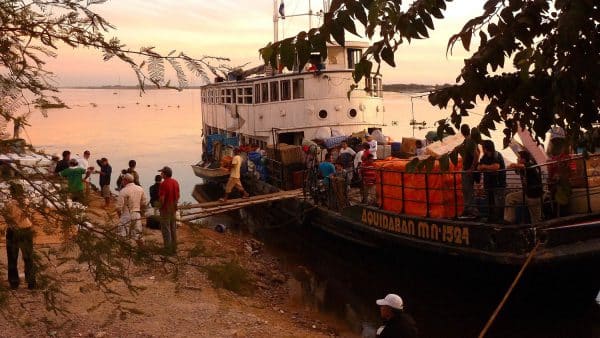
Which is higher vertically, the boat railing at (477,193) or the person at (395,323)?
the boat railing at (477,193)

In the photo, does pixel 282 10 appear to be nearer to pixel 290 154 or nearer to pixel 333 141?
pixel 290 154

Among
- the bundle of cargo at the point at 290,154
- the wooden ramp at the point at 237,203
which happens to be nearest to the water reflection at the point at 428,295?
the wooden ramp at the point at 237,203

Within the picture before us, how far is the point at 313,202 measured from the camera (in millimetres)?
15273

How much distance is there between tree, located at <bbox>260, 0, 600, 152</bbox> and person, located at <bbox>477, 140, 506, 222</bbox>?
622 cm

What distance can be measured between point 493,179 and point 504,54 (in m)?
6.90

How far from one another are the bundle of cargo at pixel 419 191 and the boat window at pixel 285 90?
8.36m

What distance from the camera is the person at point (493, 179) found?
9.12 m

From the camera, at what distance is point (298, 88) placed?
19.3 m

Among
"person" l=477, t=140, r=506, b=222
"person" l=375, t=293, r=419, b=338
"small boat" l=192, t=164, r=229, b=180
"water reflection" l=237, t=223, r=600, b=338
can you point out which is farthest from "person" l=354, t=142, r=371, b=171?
"small boat" l=192, t=164, r=229, b=180

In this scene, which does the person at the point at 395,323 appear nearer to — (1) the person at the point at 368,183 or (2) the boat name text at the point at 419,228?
(2) the boat name text at the point at 419,228

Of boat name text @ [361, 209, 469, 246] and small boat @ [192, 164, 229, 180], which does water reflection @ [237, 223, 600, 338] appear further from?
small boat @ [192, 164, 229, 180]

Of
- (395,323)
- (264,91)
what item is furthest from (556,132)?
(264,91)

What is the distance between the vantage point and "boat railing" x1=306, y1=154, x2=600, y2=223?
8.77 metres

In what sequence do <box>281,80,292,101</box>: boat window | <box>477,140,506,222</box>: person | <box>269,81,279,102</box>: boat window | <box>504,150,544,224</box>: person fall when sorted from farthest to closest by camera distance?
<box>269,81,279,102</box>: boat window, <box>281,80,292,101</box>: boat window, <box>477,140,506,222</box>: person, <box>504,150,544,224</box>: person
